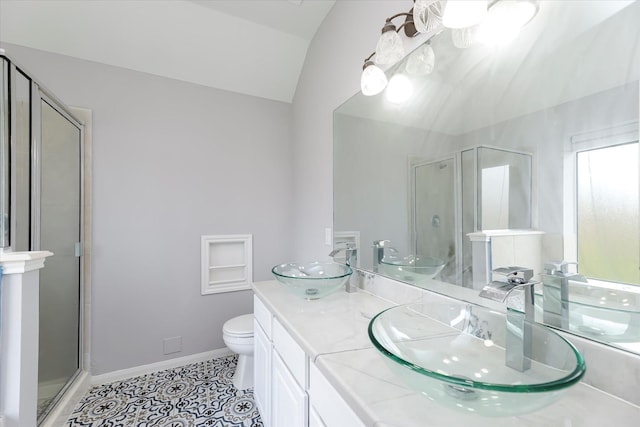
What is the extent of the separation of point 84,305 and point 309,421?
2.03 metres

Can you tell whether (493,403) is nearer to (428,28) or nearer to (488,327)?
(488,327)

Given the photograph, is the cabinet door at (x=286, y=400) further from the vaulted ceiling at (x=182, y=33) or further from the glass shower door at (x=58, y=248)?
the vaulted ceiling at (x=182, y=33)

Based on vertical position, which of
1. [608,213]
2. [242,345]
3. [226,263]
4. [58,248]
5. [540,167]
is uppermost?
[540,167]

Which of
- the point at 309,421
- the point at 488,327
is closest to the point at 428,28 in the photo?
the point at 488,327

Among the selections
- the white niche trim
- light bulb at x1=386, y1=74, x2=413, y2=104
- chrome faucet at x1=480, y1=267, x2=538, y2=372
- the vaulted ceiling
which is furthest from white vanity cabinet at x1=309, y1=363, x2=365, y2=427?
the vaulted ceiling

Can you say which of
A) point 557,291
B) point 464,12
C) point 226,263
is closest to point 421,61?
point 464,12

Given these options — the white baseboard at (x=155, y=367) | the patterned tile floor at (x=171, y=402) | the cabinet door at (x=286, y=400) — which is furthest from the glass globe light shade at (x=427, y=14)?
the white baseboard at (x=155, y=367)

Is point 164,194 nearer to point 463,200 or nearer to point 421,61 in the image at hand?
point 421,61

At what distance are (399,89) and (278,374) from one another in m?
1.47

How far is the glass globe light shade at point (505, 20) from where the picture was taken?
838 millimetres

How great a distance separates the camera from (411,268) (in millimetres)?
1288

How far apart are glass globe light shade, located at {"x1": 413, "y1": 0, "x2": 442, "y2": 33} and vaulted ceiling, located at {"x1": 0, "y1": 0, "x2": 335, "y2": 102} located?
3.98 ft

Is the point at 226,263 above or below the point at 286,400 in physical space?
above

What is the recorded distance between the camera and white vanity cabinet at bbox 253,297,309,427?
1005mm
